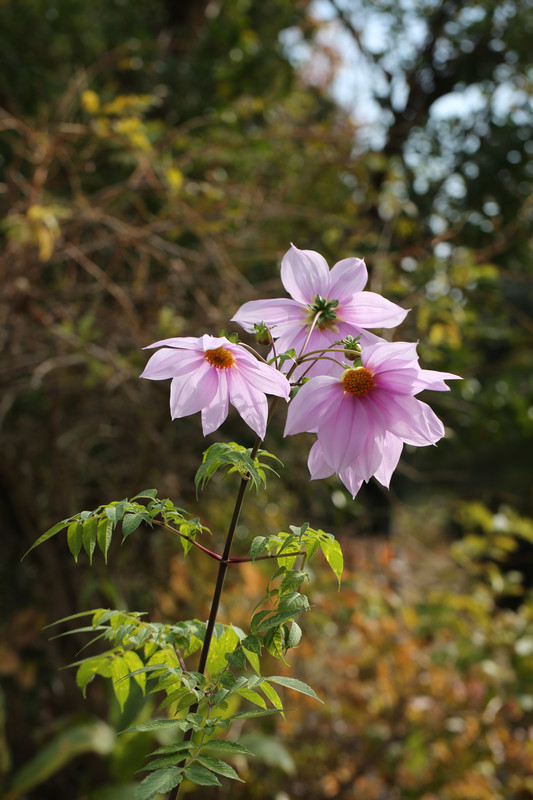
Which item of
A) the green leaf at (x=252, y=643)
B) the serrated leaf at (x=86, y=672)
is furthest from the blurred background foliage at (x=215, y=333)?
the green leaf at (x=252, y=643)

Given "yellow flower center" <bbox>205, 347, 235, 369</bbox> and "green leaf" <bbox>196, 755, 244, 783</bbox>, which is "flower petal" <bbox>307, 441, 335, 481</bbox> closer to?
A: "yellow flower center" <bbox>205, 347, 235, 369</bbox>

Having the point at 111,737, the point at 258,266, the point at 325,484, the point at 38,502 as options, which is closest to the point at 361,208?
the point at 258,266

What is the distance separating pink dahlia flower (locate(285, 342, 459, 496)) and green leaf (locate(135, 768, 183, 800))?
9.3 inches

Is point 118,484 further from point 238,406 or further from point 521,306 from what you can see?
point 521,306

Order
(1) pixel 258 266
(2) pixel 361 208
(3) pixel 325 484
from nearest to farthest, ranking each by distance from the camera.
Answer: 1. (3) pixel 325 484
2. (1) pixel 258 266
3. (2) pixel 361 208

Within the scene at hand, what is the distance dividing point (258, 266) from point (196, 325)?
37.2 inches

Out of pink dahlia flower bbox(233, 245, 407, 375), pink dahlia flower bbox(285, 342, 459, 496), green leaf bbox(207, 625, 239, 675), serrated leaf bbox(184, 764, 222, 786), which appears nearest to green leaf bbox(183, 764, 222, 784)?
serrated leaf bbox(184, 764, 222, 786)

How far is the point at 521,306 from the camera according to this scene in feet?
17.5

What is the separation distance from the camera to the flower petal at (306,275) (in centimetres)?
61

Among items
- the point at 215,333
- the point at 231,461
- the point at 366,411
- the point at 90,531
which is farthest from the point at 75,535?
the point at 215,333

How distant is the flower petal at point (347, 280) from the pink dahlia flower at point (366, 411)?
9cm

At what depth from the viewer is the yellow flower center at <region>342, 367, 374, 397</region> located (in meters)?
0.53

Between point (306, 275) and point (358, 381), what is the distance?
130 mm

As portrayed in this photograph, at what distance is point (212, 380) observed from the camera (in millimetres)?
582
